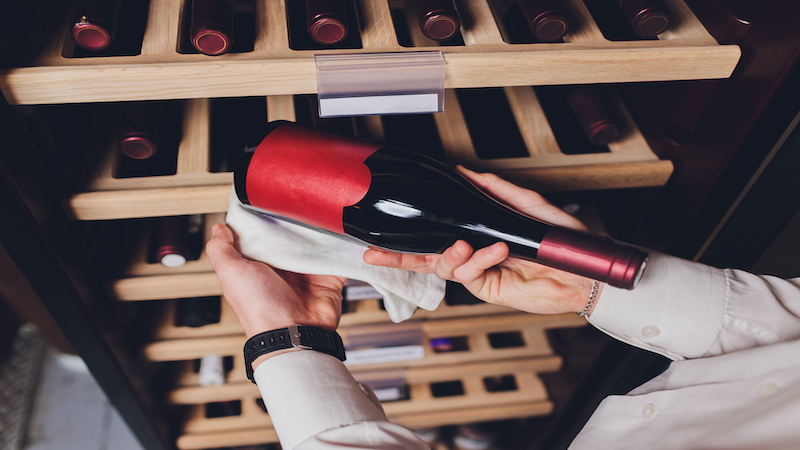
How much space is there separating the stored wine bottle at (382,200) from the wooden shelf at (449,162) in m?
0.10

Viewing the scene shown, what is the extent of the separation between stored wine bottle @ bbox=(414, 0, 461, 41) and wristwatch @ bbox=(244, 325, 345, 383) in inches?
15.2

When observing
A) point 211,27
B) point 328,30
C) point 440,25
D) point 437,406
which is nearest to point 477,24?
point 440,25

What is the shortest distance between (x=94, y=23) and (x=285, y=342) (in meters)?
0.40

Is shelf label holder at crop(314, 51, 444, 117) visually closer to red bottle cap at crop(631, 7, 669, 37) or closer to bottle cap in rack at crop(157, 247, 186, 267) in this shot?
red bottle cap at crop(631, 7, 669, 37)

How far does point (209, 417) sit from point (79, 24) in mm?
1029

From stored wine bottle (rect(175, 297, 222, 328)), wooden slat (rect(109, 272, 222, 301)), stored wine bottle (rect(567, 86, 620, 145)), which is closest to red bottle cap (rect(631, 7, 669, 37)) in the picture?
stored wine bottle (rect(567, 86, 620, 145))

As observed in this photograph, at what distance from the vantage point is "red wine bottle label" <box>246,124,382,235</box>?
0.56 m

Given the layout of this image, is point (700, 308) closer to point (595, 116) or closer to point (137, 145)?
point (595, 116)

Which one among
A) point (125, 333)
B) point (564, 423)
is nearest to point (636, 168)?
point (564, 423)

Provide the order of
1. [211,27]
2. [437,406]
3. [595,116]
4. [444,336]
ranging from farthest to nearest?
1. [437,406]
2. [444,336]
3. [595,116]
4. [211,27]

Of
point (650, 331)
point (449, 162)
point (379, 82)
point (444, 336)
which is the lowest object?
point (444, 336)

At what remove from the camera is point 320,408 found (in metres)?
0.54

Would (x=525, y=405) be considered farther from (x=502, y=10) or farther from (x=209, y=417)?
(x=502, y=10)

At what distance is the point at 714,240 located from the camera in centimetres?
78
